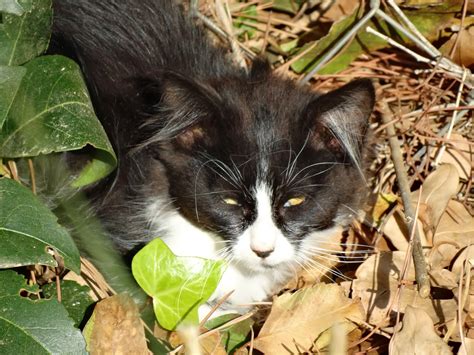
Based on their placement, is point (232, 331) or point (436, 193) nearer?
point (232, 331)

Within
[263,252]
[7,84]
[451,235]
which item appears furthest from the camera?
[451,235]

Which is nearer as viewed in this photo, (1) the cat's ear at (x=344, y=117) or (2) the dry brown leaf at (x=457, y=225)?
(1) the cat's ear at (x=344, y=117)

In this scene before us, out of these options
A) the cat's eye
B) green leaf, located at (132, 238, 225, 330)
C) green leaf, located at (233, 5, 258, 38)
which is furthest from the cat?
green leaf, located at (233, 5, 258, 38)

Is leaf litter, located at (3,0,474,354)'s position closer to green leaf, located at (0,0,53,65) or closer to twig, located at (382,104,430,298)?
twig, located at (382,104,430,298)

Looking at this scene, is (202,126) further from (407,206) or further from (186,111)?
(407,206)

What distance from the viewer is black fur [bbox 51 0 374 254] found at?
2.02m

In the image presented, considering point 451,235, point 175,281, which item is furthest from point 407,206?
point 175,281

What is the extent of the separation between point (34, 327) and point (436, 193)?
4.52 ft

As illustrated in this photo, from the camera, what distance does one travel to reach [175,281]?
6.74 ft

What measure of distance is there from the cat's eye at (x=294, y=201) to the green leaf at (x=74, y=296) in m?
0.60

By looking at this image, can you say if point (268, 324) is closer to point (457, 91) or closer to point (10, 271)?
point (10, 271)

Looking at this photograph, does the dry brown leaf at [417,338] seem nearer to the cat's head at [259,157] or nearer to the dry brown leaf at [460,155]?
Answer: the cat's head at [259,157]

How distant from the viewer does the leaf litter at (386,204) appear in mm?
2102

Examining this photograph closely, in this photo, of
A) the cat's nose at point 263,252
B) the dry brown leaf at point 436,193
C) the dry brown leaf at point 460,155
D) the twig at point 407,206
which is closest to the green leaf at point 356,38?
the twig at point 407,206
